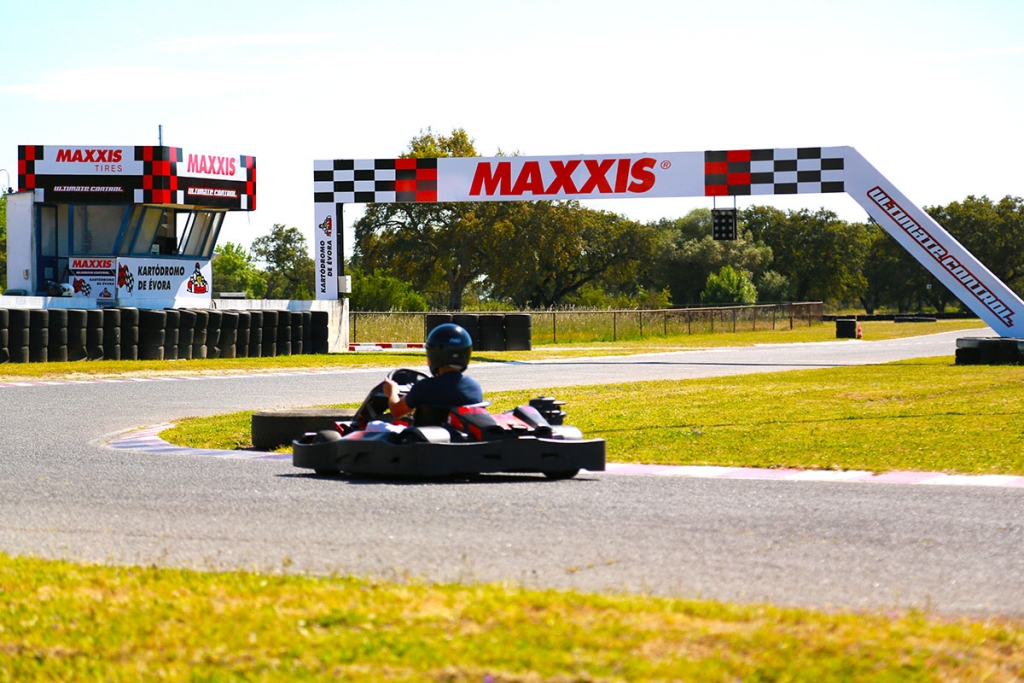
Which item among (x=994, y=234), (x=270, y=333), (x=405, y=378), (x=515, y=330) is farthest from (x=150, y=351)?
(x=994, y=234)

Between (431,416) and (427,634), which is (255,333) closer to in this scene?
(431,416)

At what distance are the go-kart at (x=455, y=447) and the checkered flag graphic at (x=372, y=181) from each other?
21500 mm

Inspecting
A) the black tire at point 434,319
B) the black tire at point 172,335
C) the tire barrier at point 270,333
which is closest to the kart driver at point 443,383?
the black tire at point 172,335

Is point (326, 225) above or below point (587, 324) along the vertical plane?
above

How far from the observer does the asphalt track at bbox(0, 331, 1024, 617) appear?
503 centimetres

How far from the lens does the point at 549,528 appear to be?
6.32 m

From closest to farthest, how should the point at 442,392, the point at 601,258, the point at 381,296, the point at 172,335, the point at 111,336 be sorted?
the point at 442,392, the point at 111,336, the point at 172,335, the point at 381,296, the point at 601,258

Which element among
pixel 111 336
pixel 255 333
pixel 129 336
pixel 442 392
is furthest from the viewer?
pixel 255 333

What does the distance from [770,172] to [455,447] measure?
69.0 feet

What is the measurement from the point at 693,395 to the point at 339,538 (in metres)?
10.3

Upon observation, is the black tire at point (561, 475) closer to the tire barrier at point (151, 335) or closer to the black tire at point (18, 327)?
the black tire at point (18, 327)

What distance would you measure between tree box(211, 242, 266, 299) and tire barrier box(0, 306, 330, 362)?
7289 centimetres

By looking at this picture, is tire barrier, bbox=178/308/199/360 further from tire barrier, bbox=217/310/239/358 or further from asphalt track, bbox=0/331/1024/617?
asphalt track, bbox=0/331/1024/617

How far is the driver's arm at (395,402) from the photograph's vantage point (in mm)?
8727
